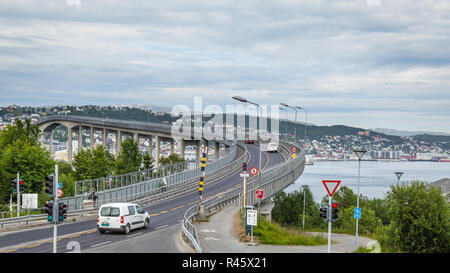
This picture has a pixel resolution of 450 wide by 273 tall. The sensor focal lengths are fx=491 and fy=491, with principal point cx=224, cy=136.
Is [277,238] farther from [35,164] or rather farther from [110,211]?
[35,164]

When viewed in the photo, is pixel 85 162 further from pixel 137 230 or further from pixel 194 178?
pixel 137 230

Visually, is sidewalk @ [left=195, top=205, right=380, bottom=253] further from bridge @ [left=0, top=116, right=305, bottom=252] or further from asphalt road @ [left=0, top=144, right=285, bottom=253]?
asphalt road @ [left=0, top=144, right=285, bottom=253]

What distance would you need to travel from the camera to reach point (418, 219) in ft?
86.1

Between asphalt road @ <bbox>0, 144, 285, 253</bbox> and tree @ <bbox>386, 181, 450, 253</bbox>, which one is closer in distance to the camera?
asphalt road @ <bbox>0, 144, 285, 253</bbox>

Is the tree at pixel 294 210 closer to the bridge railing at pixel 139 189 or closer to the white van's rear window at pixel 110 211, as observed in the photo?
the bridge railing at pixel 139 189

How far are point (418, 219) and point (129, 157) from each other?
7981 cm

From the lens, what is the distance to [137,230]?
92.6ft

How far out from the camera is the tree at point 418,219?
25891 millimetres

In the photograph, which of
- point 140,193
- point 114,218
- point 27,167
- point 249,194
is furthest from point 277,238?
point 27,167

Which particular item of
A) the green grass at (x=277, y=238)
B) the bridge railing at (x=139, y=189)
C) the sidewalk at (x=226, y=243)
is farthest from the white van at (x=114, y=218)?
the bridge railing at (x=139, y=189)

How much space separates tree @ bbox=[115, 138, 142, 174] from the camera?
323 feet

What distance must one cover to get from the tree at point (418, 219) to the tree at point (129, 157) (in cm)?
7526

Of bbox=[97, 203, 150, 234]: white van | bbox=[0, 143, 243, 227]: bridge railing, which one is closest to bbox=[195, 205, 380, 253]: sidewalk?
bbox=[97, 203, 150, 234]: white van

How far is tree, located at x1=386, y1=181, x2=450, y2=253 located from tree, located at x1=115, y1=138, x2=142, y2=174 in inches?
2963
